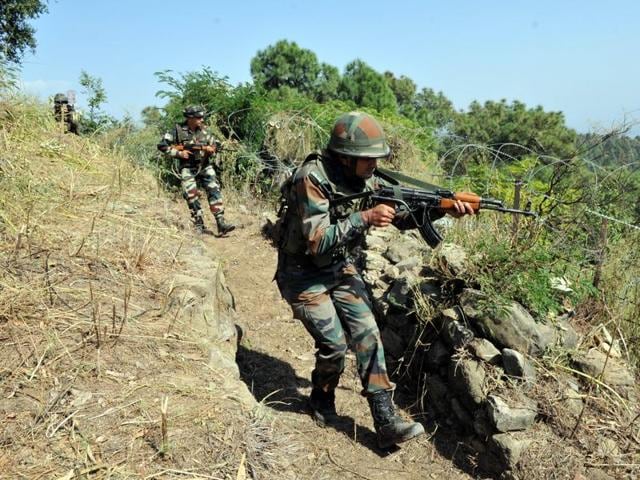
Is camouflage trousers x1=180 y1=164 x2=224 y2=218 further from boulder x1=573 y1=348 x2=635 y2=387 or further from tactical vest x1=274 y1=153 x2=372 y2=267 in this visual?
boulder x1=573 y1=348 x2=635 y2=387

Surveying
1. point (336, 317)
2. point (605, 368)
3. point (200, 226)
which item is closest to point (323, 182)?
point (336, 317)

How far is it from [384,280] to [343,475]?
2.20m

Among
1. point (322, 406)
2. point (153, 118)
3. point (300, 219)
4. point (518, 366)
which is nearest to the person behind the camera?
point (300, 219)

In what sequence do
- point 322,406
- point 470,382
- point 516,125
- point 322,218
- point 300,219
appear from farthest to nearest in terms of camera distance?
point 516,125, point 322,406, point 470,382, point 300,219, point 322,218

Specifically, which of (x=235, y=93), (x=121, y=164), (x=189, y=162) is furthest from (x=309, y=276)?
(x=235, y=93)

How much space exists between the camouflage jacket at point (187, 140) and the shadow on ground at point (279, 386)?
367 cm

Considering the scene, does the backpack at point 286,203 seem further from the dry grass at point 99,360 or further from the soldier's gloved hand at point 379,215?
the dry grass at point 99,360

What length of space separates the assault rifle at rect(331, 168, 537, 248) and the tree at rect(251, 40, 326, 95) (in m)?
21.3

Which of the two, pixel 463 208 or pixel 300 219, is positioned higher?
pixel 463 208

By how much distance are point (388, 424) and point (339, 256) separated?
1.08 meters

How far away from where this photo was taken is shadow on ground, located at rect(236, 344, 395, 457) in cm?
377

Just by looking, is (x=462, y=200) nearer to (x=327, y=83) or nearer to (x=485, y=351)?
(x=485, y=351)

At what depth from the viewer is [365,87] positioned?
2236 centimetres

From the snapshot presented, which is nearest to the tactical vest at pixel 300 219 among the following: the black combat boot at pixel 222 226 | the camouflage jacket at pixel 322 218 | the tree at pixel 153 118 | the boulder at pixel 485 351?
the camouflage jacket at pixel 322 218
